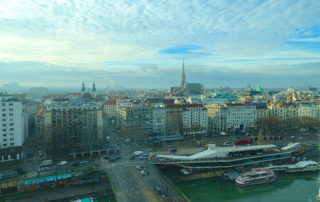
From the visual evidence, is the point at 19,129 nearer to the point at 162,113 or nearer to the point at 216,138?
the point at 162,113

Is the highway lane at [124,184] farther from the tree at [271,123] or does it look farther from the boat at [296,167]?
the tree at [271,123]

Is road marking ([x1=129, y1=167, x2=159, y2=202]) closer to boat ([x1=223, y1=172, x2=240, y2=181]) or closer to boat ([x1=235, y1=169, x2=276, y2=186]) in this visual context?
boat ([x1=223, y1=172, x2=240, y2=181])

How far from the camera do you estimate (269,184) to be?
15750 mm

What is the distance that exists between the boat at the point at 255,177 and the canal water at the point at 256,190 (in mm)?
254

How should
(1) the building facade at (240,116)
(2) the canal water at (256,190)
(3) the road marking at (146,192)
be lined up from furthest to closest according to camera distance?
1. (1) the building facade at (240,116)
2. (2) the canal water at (256,190)
3. (3) the road marking at (146,192)

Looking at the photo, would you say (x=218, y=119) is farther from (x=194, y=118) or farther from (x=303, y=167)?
(x=303, y=167)

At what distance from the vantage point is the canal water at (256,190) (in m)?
13.8

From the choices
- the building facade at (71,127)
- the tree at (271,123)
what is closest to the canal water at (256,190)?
the building facade at (71,127)

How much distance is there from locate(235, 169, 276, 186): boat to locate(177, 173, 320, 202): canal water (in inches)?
10.0

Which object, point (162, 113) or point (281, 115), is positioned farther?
point (281, 115)

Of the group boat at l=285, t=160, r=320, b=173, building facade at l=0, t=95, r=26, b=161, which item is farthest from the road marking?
boat at l=285, t=160, r=320, b=173

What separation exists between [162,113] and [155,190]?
14618 mm

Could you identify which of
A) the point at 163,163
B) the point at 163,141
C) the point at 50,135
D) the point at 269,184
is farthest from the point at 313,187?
the point at 50,135

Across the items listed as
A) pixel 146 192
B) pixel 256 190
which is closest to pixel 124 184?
pixel 146 192
